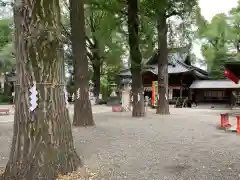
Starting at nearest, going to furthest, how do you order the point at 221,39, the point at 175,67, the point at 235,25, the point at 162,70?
the point at 162,70
the point at 175,67
the point at 235,25
the point at 221,39

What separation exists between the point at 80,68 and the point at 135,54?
415 centimetres

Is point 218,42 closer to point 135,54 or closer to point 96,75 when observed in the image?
point 96,75

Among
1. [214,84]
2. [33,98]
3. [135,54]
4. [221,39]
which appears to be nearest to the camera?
[33,98]

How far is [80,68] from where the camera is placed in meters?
11.1

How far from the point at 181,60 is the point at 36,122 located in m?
31.3

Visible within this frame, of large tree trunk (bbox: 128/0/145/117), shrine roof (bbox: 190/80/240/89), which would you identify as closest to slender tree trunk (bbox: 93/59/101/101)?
shrine roof (bbox: 190/80/240/89)

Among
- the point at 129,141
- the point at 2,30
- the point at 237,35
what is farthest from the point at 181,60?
the point at 129,141

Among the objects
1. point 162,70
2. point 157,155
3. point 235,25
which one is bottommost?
point 157,155

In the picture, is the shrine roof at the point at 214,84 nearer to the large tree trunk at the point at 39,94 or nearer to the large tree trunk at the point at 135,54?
the large tree trunk at the point at 135,54

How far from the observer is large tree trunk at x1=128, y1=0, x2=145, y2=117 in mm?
14328

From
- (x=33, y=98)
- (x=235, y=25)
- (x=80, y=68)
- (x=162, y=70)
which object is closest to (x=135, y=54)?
(x=162, y=70)

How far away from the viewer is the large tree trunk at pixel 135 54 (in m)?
14.3

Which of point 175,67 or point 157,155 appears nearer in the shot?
point 157,155

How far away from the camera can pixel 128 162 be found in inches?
214
